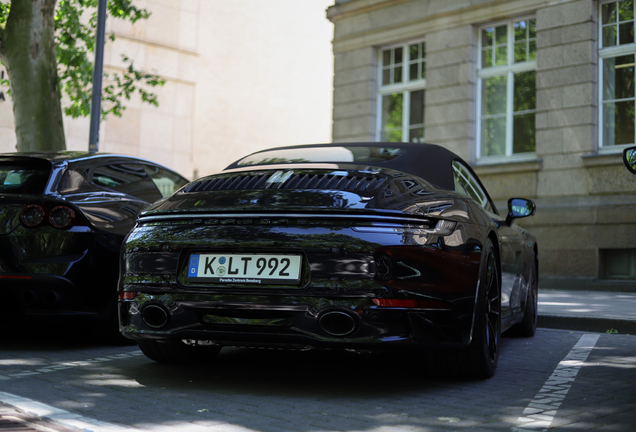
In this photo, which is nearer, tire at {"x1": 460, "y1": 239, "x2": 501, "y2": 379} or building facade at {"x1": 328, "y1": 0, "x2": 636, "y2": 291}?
tire at {"x1": 460, "y1": 239, "x2": 501, "y2": 379}

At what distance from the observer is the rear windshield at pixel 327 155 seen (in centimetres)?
462

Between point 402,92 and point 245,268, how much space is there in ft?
43.0

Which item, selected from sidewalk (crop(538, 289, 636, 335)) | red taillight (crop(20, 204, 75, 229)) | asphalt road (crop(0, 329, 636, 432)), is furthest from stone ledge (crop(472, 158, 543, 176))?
red taillight (crop(20, 204, 75, 229))

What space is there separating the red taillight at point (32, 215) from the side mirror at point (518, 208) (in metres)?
3.27

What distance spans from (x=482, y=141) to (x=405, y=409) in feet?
38.8

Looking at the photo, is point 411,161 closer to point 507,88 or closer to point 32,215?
point 32,215

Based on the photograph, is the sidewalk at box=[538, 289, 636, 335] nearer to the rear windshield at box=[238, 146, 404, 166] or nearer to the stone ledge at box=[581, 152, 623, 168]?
the stone ledge at box=[581, 152, 623, 168]

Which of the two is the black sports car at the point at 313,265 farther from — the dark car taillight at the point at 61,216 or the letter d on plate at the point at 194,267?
the dark car taillight at the point at 61,216

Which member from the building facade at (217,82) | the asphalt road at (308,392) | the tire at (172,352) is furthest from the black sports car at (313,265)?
the building facade at (217,82)

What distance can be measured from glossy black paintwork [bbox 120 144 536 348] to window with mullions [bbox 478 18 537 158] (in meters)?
10.7

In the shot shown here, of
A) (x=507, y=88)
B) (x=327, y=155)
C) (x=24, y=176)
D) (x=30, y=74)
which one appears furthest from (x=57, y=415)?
Result: (x=507, y=88)

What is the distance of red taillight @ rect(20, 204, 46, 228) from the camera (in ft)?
17.3

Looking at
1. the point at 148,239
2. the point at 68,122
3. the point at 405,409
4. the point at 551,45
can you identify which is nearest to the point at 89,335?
the point at 148,239

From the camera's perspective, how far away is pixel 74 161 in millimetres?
5867
